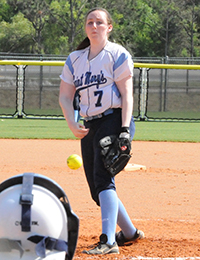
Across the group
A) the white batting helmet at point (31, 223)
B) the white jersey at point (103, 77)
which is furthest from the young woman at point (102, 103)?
the white batting helmet at point (31, 223)

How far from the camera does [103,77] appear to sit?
3217mm

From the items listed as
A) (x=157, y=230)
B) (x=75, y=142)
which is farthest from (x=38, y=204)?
(x=75, y=142)

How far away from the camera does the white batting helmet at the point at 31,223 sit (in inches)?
96.3

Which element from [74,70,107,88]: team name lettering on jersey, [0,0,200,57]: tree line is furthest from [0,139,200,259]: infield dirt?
[0,0,200,57]: tree line

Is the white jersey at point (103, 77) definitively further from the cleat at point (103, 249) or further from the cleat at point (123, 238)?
the cleat at point (123, 238)

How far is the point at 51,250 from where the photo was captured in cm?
248

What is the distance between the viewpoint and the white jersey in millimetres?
3217

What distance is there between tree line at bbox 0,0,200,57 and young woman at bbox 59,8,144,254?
3613 cm

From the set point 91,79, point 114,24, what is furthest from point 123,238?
point 114,24

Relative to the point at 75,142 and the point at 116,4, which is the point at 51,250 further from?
the point at 116,4

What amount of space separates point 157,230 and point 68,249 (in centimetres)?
157

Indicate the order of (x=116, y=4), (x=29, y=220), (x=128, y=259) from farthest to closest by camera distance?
1. (x=116, y=4)
2. (x=128, y=259)
3. (x=29, y=220)

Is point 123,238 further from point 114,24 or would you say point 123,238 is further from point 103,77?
point 114,24

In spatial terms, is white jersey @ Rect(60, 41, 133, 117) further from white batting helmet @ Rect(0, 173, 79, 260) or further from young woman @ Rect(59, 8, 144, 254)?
white batting helmet @ Rect(0, 173, 79, 260)
